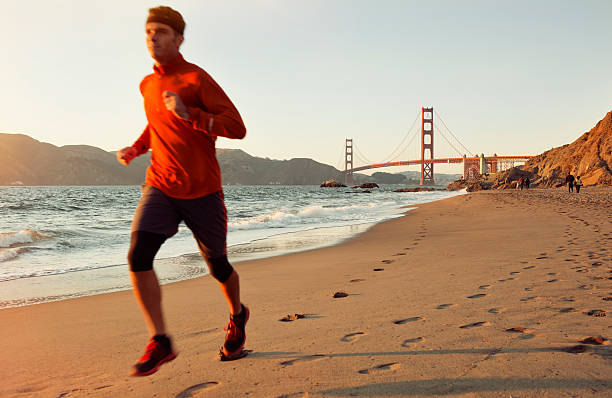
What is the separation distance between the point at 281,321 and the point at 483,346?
3.73 ft

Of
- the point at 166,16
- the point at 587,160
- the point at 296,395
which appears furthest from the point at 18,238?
the point at 587,160

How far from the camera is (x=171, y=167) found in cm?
169

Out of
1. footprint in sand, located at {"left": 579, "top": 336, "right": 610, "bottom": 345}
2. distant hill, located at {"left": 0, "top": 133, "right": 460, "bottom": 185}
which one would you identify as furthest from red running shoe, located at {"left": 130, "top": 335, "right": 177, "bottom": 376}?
distant hill, located at {"left": 0, "top": 133, "right": 460, "bottom": 185}

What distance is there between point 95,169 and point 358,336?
376 feet

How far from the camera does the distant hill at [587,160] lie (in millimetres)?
30219

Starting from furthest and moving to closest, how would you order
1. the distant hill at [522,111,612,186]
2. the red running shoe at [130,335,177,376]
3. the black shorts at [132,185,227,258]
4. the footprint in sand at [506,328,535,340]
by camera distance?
1. the distant hill at [522,111,612,186]
2. the footprint in sand at [506,328,535,340]
3. the black shorts at [132,185,227,258]
4. the red running shoe at [130,335,177,376]

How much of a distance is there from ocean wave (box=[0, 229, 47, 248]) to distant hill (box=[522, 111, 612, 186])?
3321 cm

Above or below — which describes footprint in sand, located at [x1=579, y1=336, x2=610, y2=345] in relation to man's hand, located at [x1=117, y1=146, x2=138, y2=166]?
below

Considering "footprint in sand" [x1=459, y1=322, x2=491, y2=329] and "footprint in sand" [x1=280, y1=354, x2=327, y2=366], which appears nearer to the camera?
"footprint in sand" [x1=280, y1=354, x2=327, y2=366]

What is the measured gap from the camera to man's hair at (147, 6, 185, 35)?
1652 millimetres

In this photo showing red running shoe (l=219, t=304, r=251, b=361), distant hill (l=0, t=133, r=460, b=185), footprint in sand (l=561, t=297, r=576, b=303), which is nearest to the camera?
red running shoe (l=219, t=304, r=251, b=361)

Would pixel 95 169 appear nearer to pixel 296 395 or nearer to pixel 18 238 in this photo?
pixel 18 238

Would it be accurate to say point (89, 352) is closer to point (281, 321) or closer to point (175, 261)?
point (281, 321)

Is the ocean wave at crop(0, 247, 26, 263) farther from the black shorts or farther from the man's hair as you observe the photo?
the man's hair
